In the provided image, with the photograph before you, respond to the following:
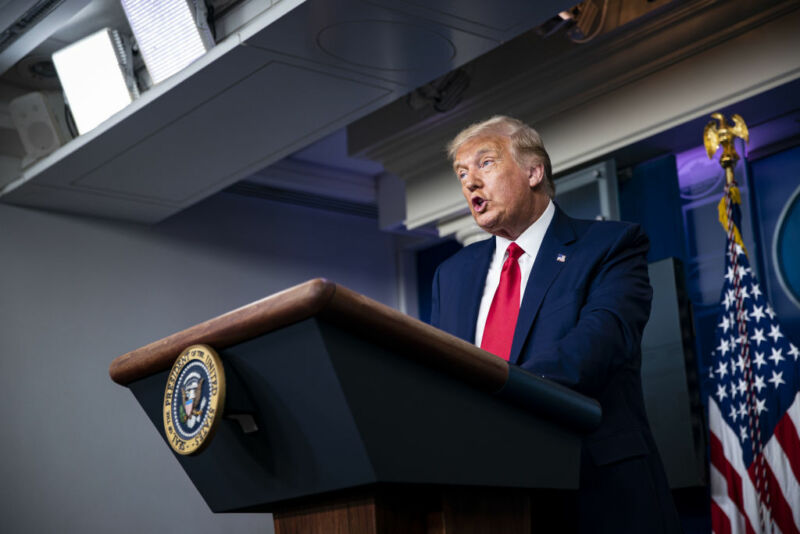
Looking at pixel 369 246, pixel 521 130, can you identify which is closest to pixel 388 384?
pixel 521 130

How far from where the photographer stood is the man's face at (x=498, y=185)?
195cm

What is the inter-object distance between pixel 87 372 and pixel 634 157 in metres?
3.33

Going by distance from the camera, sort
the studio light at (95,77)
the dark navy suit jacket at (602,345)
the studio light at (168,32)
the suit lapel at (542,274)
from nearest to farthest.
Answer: the dark navy suit jacket at (602,345), the suit lapel at (542,274), the studio light at (168,32), the studio light at (95,77)

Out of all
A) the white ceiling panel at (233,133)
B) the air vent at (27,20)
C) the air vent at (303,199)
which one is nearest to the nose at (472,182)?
the white ceiling panel at (233,133)

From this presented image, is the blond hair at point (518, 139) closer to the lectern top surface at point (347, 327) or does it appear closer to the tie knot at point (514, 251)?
the tie knot at point (514, 251)

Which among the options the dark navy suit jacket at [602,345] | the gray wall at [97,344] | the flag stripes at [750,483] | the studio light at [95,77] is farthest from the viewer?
the gray wall at [97,344]

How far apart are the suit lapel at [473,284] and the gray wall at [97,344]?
3.94m

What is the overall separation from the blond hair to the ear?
0.02 meters

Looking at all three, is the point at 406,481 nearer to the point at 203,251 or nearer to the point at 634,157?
the point at 634,157

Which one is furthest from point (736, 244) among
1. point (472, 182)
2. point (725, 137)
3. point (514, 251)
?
point (514, 251)

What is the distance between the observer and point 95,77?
14.9 ft

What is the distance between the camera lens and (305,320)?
3.34 feet

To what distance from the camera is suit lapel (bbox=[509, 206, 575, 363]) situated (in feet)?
5.30

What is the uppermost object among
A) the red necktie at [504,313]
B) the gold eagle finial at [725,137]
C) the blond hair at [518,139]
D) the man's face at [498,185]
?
the gold eagle finial at [725,137]
